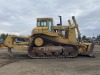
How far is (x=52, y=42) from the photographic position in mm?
23625

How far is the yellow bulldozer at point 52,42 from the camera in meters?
22.9

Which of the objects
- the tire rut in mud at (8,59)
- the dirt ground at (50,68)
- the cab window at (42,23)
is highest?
the cab window at (42,23)

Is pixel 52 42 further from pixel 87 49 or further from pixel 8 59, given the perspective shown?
pixel 8 59

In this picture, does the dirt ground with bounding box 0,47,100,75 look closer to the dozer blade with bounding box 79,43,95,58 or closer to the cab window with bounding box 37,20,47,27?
the dozer blade with bounding box 79,43,95,58

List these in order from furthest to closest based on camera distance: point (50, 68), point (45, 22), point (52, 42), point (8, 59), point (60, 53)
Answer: point (45, 22), point (52, 42), point (60, 53), point (8, 59), point (50, 68)

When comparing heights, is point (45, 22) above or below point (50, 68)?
above

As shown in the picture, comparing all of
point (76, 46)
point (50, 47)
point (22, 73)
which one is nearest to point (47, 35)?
point (50, 47)

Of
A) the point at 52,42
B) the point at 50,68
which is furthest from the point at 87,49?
the point at 50,68

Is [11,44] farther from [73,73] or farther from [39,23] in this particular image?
[73,73]

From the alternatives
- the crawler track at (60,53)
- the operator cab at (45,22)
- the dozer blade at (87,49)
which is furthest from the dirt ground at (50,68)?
the operator cab at (45,22)

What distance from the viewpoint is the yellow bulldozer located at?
903 inches

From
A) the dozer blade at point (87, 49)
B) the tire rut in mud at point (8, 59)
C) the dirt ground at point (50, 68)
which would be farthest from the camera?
the dozer blade at point (87, 49)

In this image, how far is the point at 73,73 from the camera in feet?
43.0

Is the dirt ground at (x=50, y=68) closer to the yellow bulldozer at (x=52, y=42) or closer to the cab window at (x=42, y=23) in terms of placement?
the yellow bulldozer at (x=52, y=42)
